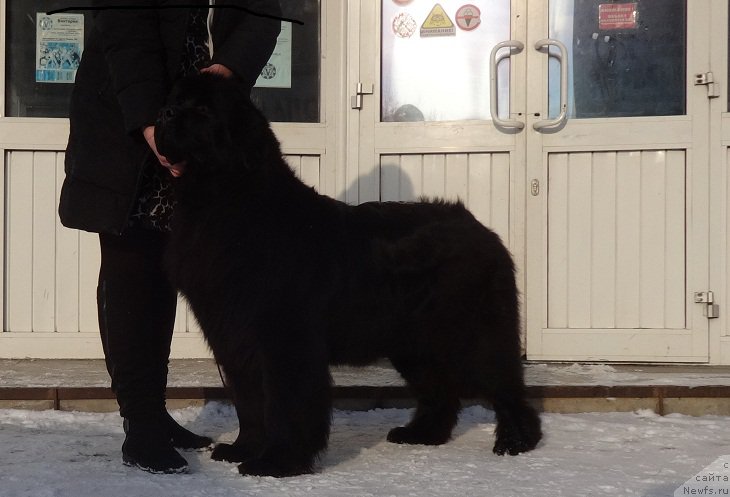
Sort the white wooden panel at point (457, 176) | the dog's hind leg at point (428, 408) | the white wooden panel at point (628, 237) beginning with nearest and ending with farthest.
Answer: the dog's hind leg at point (428, 408), the white wooden panel at point (628, 237), the white wooden panel at point (457, 176)

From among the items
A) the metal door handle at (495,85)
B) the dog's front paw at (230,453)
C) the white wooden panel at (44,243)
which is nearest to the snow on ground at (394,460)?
the dog's front paw at (230,453)

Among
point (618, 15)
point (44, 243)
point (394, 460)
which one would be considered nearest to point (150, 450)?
point (394, 460)

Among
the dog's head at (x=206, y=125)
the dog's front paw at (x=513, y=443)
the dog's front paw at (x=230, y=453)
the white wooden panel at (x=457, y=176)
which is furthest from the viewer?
the white wooden panel at (x=457, y=176)

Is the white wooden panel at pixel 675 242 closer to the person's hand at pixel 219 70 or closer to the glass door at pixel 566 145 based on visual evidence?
the glass door at pixel 566 145

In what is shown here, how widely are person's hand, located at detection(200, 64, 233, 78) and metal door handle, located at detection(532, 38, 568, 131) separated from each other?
2.26 meters

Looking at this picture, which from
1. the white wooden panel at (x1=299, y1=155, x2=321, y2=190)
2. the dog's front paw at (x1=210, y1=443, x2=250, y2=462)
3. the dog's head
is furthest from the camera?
the white wooden panel at (x1=299, y1=155, x2=321, y2=190)

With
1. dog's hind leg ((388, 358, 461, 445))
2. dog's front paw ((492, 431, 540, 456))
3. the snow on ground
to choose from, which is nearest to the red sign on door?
the snow on ground

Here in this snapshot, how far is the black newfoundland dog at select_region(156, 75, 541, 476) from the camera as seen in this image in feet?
9.66

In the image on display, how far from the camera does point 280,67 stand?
5.10m

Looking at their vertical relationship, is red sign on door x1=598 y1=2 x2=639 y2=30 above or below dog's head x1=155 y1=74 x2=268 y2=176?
above

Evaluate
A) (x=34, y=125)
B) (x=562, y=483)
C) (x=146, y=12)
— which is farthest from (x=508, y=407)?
(x=34, y=125)

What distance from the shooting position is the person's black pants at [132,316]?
3.11 meters

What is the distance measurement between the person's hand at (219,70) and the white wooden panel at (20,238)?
2.31 metres

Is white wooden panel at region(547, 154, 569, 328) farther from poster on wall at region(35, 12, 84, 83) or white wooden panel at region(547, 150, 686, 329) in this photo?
poster on wall at region(35, 12, 84, 83)
